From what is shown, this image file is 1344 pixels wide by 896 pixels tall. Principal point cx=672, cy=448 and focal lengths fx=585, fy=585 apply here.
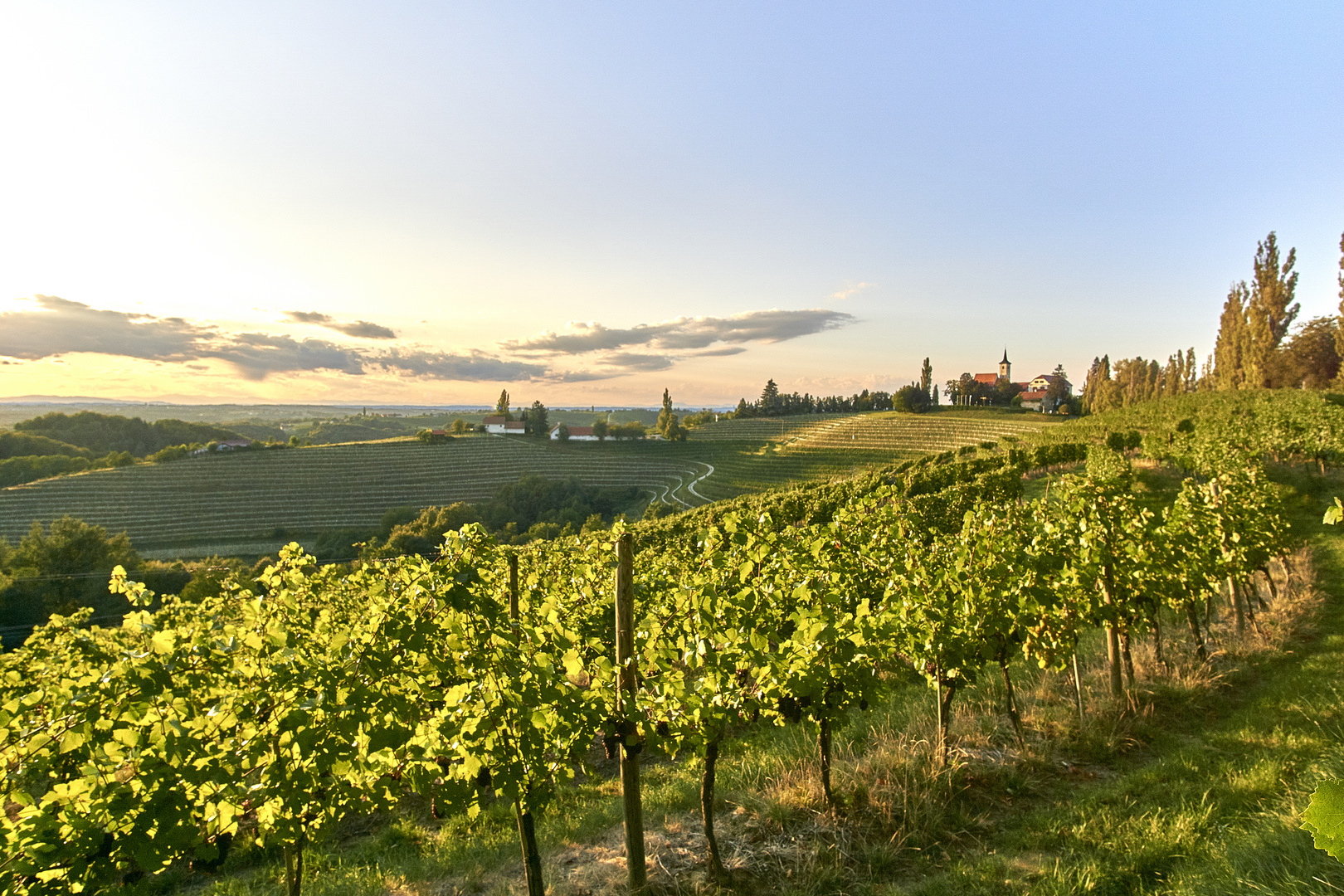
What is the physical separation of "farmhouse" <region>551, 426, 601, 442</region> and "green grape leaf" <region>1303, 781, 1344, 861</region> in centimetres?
10575

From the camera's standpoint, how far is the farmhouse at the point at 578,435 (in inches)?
4215

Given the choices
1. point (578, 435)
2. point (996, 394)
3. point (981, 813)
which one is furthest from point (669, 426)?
point (981, 813)

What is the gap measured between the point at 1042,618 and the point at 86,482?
105 m

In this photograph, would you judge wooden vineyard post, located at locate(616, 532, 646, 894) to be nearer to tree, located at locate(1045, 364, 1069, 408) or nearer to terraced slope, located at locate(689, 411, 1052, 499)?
terraced slope, located at locate(689, 411, 1052, 499)

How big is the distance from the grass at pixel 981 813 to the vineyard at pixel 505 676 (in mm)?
204

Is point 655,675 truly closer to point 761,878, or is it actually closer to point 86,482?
point 761,878

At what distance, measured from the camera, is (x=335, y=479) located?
82.1 metres

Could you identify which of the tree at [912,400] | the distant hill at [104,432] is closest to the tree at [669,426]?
the tree at [912,400]

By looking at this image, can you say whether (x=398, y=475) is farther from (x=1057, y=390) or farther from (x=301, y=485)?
(x=1057, y=390)

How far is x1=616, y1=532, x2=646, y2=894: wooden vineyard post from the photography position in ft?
14.0

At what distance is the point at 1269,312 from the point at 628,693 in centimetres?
7318

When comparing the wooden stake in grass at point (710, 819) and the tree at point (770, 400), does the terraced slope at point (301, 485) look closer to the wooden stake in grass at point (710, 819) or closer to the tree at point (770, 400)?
the tree at point (770, 400)

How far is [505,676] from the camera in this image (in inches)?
149

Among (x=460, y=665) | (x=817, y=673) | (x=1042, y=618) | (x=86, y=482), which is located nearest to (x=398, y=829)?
(x=460, y=665)
